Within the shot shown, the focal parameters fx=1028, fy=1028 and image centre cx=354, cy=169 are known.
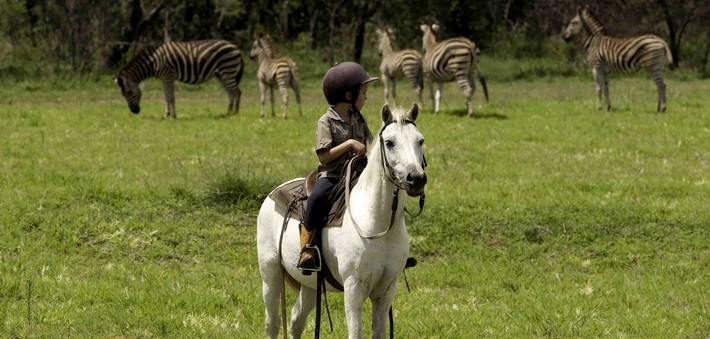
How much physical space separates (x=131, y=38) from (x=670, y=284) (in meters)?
27.9

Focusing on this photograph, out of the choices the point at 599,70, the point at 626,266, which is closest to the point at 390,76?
the point at 599,70

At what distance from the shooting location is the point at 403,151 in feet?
19.7

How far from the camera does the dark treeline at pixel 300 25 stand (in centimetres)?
3341

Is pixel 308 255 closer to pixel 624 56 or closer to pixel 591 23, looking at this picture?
pixel 624 56

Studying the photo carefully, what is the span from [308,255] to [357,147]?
2.55ft

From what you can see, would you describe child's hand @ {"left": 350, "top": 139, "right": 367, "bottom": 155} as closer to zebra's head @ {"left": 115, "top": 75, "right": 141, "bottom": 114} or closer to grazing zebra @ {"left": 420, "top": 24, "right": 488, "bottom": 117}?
grazing zebra @ {"left": 420, "top": 24, "right": 488, "bottom": 117}

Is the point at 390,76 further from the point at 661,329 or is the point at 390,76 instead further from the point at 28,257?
the point at 661,329

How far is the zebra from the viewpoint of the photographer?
24.9 meters

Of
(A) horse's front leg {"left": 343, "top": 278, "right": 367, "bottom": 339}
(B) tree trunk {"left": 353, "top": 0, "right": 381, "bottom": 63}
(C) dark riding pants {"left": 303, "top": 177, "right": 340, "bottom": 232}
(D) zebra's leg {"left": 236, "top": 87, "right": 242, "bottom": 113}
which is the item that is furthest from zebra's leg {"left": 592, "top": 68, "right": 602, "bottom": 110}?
(A) horse's front leg {"left": 343, "top": 278, "right": 367, "bottom": 339}

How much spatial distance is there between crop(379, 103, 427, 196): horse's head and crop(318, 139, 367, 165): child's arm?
0.51 metres

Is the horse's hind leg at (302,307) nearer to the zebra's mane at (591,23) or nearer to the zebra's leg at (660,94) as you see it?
the zebra's leg at (660,94)

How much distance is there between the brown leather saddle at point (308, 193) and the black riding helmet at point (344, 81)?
44 centimetres

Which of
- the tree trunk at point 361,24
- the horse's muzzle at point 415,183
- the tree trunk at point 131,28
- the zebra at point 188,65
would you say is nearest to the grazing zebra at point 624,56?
the zebra at point 188,65

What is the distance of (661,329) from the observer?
8.36 meters
